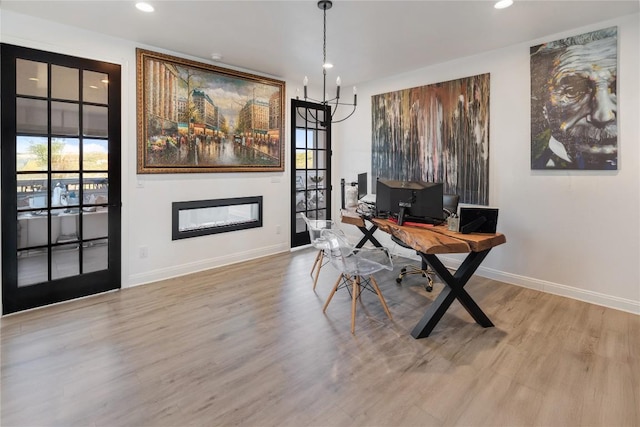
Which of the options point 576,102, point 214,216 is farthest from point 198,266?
point 576,102

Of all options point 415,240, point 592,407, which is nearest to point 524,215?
point 415,240

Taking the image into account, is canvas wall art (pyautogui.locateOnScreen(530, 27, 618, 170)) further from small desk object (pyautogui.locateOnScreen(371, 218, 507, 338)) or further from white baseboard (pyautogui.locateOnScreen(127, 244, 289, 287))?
white baseboard (pyautogui.locateOnScreen(127, 244, 289, 287))

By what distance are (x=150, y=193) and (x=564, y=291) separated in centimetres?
469

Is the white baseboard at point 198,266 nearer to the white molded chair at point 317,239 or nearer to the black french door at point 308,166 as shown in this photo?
the black french door at point 308,166

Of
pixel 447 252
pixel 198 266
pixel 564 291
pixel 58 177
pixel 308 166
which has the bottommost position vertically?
pixel 564 291

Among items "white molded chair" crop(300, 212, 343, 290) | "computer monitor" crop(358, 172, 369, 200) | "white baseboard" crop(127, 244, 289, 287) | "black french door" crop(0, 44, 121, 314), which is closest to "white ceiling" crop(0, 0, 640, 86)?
"black french door" crop(0, 44, 121, 314)

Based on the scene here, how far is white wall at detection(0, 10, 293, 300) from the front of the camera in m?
3.27

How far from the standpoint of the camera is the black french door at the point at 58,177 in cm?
311

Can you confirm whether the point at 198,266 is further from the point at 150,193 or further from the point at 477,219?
the point at 477,219

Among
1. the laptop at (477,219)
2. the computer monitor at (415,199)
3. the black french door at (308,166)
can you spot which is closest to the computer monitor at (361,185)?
the computer monitor at (415,199)

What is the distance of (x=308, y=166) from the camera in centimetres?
582

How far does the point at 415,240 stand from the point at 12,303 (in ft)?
11.9

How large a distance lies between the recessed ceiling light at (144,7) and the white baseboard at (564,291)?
175 inches

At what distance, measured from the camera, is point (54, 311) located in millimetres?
3232
